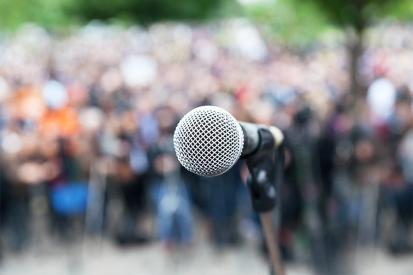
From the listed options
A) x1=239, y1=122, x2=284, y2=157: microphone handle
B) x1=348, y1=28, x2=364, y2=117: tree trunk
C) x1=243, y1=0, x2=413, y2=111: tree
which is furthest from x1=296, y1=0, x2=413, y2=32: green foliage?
x1=239, y1=122, x2=284, y2=157: microphone handle

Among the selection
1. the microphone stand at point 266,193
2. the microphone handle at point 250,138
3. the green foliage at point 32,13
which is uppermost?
the microphone handle at point 250,138

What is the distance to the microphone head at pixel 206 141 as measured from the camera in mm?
2424

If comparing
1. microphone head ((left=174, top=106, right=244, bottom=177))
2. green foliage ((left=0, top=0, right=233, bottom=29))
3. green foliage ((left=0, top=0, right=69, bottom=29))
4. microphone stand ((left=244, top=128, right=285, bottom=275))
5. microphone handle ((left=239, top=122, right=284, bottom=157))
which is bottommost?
green foliage ((left=0, top=0, right=233, bottom=29))

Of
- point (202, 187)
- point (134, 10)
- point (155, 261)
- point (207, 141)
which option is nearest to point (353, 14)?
point (202, 187)

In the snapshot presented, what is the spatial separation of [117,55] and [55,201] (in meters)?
12.9

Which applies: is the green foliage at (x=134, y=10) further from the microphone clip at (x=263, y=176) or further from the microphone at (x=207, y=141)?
the microphone at (x=207, y=141)

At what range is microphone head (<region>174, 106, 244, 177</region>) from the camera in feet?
7.95

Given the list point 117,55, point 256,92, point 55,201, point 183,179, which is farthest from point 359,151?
point 117,55

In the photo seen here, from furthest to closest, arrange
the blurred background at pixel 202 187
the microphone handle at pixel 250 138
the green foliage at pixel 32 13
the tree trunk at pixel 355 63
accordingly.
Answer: the green foliage at pixel 32 13 < the tree trunk at pixel 355 63 < the blurred background at pixel 202 187 < the microphone handle at pixel 250 138

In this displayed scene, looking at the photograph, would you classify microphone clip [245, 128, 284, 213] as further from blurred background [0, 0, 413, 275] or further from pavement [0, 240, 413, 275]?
pavement [0, 240, 413, 275]

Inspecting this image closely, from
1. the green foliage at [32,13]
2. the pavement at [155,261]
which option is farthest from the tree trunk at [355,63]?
the green foliage at [32,13]

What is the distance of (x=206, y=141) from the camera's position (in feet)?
7.94

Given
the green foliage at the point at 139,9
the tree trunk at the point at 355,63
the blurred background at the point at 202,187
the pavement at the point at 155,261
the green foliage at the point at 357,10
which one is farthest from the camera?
the green foliage at the point at 139,9

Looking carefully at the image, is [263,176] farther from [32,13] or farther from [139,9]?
[139,9]
